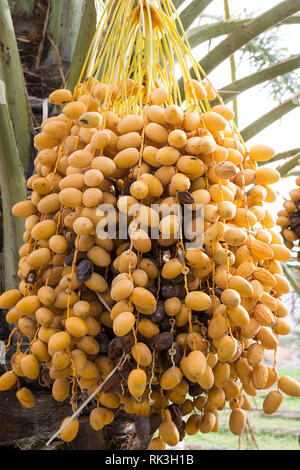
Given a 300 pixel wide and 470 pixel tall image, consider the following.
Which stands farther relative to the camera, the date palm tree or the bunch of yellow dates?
the date palm tree

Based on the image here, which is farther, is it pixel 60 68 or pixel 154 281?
pixel 60 68

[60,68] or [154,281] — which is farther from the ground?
[60,68]

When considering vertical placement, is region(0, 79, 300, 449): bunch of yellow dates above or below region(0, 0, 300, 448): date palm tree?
below

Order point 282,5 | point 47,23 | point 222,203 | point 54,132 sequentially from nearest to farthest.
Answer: point 222,203, point 54,132, point 282,5, point 47,23

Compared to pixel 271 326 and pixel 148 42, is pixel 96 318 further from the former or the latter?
pixel 148 42

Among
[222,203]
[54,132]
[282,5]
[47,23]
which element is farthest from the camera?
[47,23]

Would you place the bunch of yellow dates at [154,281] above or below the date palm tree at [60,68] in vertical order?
below

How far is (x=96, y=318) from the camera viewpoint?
0.60 meters

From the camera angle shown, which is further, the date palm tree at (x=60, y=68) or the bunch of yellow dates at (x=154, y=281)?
the date palm tree at (x=60, y=68)

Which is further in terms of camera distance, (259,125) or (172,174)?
(259,125)

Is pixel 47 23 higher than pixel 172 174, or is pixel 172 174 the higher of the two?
pixel 47 23
